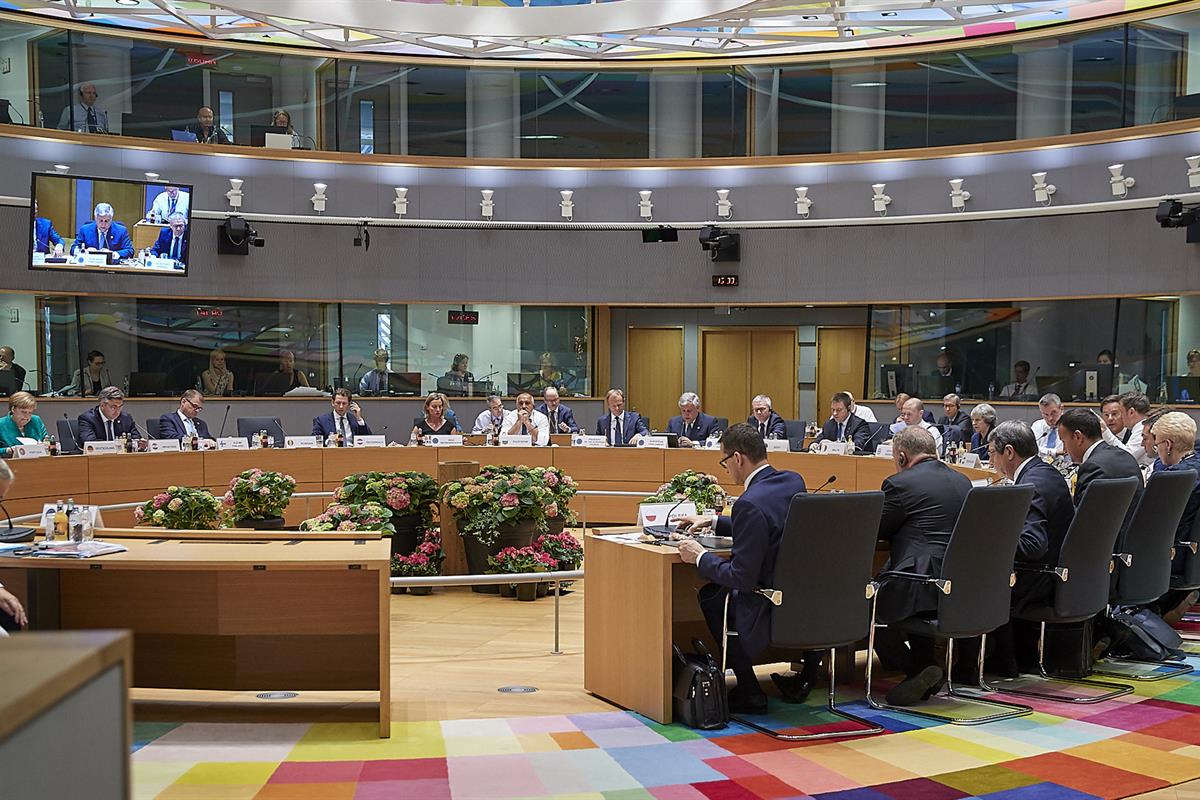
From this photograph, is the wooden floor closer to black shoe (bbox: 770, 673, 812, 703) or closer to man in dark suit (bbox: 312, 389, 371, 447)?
black shoe (bbox: 770, 673, 812, 703)

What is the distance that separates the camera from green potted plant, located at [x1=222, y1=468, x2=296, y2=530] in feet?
25.2

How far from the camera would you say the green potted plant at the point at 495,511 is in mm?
7582

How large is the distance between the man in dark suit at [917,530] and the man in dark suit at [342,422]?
6.96m

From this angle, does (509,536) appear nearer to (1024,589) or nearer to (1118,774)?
(1024,589)

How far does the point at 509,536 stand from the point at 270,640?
9.15 feet

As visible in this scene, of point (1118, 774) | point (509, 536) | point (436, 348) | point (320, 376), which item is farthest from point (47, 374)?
point (1118, 774)

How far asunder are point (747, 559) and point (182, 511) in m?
3.65

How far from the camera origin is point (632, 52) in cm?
1261

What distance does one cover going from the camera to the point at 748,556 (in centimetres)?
449

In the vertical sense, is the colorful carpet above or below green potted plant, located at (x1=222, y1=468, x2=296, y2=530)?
below

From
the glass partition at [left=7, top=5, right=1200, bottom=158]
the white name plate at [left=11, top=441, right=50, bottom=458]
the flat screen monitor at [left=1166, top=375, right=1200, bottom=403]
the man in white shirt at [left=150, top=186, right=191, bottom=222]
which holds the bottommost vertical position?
the white name plate at [left=11, top=441, right=50, bottom=458]

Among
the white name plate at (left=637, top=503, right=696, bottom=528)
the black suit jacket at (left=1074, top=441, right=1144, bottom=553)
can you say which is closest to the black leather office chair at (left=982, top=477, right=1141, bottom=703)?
the black suit jacket at (left=1074, top=441, right=1144, bottom=553)

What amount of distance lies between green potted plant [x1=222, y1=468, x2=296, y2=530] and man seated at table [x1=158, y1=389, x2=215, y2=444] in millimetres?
2692

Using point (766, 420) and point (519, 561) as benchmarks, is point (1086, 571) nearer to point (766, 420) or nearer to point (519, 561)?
point (519, 561)
